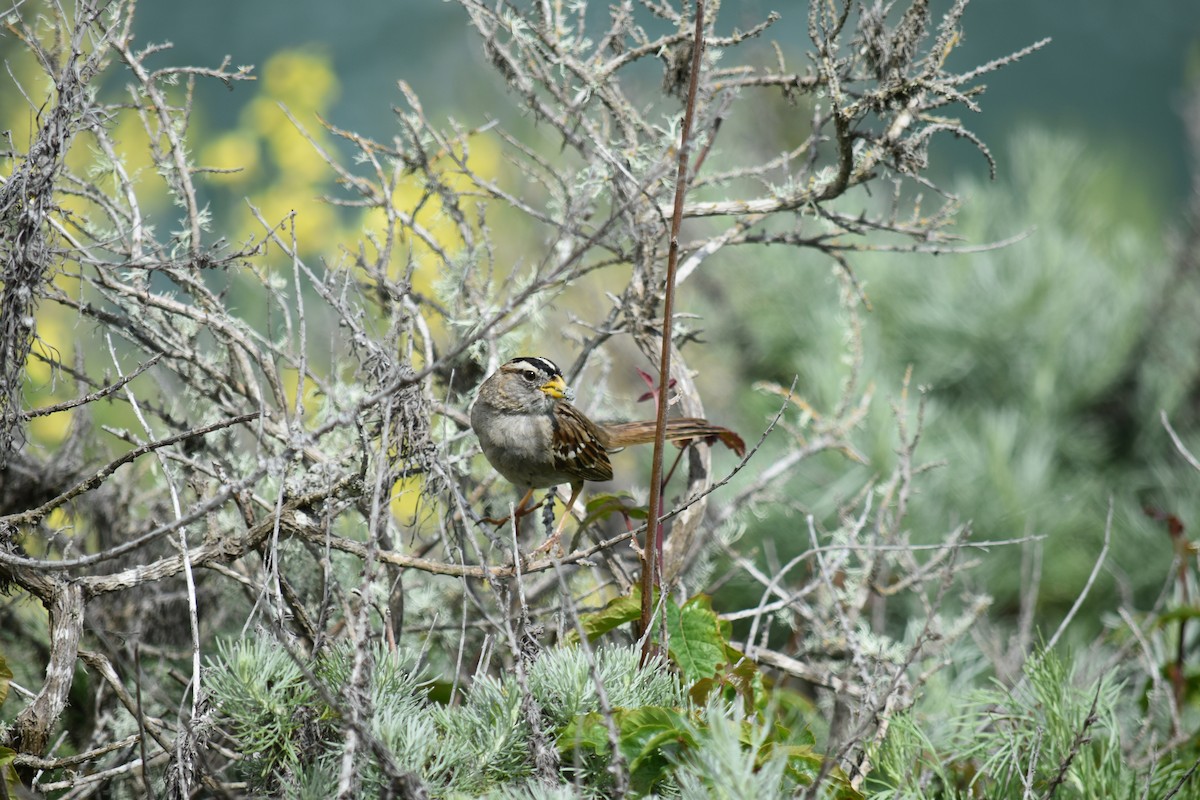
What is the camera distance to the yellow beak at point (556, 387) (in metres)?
2.56

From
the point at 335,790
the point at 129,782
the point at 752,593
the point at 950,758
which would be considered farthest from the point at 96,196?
the point at 752,593

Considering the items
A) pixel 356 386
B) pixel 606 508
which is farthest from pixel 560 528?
pixel 356 386

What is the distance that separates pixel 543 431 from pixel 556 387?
20 cm

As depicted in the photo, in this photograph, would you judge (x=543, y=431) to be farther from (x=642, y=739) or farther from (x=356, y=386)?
(x=642, y=739)

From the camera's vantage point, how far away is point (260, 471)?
4.23 feet

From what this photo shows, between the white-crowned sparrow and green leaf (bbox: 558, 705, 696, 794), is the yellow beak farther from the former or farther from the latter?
green leaf (bbox: 558, 705, 696, 794)

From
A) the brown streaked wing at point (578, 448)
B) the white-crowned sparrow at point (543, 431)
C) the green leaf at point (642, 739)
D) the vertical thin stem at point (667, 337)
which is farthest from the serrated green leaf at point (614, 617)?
the brown streaked wing at point (578, 448)

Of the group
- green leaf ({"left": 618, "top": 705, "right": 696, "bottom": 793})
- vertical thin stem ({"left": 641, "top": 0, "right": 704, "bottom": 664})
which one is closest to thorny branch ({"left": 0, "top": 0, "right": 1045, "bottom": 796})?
vertical thin stem ({"left": 641, "top": 0, "right": 704, "bottom": 664})

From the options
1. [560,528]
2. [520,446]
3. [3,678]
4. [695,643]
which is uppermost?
[520,446]

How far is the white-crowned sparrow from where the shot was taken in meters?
2.27

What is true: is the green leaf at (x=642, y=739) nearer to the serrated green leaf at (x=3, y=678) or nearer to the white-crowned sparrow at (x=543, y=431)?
the white-crowned sparrow at (x=543, y=431)

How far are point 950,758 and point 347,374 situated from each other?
222cm

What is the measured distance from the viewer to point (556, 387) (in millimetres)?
2590


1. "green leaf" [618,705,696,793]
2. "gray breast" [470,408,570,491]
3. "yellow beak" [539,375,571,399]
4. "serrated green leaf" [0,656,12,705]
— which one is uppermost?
"yellow beak" [539,375,571,399]
